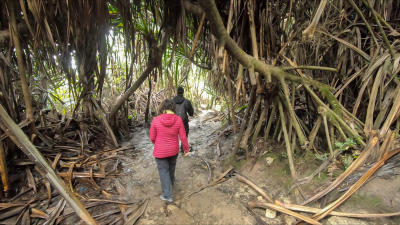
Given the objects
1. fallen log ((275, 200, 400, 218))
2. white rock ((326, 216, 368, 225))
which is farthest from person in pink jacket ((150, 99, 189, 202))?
white rock ((326, 216, 368, 225))

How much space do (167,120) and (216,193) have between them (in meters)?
1.04

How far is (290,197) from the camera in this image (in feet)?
6.84

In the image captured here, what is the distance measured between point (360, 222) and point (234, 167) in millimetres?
1546

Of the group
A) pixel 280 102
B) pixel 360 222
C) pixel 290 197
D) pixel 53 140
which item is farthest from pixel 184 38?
pixel 53 140

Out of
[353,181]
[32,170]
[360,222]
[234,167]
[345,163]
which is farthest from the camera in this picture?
[234,167]

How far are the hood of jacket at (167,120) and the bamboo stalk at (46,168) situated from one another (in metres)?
1.06

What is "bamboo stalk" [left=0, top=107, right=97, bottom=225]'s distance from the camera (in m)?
1.62

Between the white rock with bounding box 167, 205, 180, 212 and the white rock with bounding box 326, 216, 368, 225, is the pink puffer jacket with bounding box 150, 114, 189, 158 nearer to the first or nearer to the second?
the white rock with bounding box 167, 205, 180, 212

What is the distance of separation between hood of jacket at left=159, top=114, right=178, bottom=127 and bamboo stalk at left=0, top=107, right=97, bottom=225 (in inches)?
41.5

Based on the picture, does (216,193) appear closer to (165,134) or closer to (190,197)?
(190,197)

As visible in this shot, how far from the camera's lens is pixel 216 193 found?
7.66 feet

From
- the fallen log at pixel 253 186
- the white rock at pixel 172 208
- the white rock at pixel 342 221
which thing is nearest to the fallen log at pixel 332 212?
the white rock at pixel 342 221

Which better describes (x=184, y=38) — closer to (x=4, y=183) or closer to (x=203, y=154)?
(x=203, y=154)

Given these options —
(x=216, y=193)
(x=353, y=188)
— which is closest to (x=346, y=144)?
(x=353, y=188)
